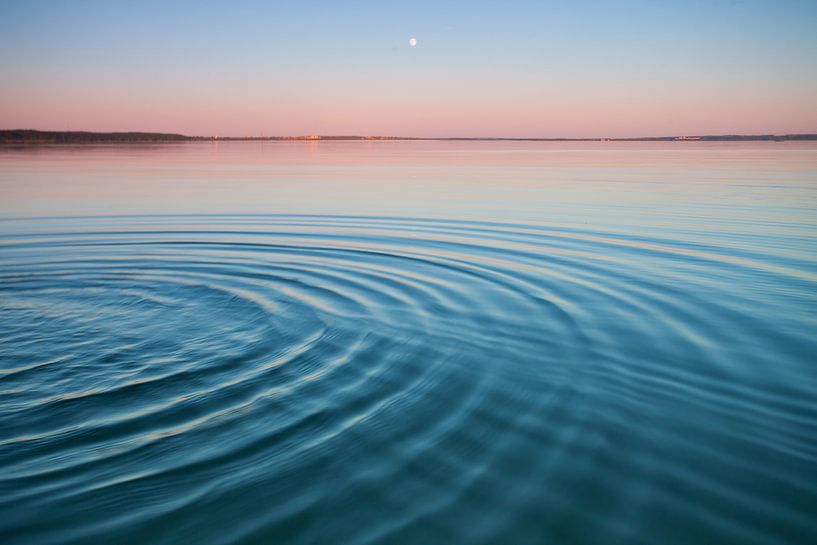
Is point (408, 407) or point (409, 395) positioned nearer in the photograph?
point (408, 407)

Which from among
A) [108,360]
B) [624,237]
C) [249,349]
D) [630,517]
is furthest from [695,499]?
[624,237]

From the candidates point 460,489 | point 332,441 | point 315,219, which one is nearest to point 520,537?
point 460,489

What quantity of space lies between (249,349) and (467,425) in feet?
10.7

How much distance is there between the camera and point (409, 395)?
20.1 ft

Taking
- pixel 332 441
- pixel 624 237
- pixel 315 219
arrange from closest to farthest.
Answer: pixel 332 441 < pixel 624 237 < pixel 315 219

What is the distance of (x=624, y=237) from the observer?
16.4 meters

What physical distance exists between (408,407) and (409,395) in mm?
274

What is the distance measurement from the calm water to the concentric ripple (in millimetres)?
27

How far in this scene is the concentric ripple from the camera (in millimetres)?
4215

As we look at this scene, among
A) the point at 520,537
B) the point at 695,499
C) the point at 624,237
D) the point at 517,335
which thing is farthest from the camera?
the point at 624,237

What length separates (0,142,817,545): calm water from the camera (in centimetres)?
424

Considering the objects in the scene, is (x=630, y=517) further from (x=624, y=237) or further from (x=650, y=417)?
(x=624, y=237)

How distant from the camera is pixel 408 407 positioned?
19.3ft

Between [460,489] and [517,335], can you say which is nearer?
[460,489]
